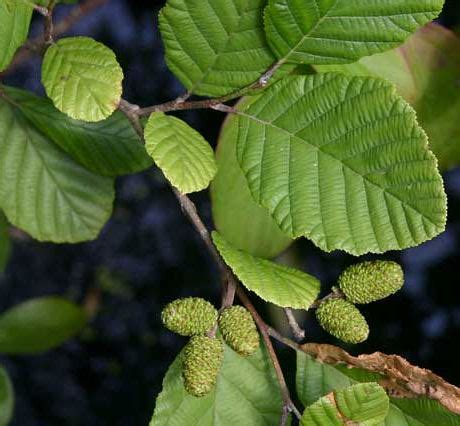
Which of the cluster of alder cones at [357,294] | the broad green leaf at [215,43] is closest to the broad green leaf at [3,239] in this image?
the broad green leaf at [215,43]

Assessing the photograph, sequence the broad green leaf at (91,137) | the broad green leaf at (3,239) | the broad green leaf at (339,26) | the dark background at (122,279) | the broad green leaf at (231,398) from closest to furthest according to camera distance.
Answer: the broad green leaf at (339,26) < the broad green leaf at (231,398) < the broad green leaf at (91,137) < the broad green leaf at (3,239) < the dark background at (122,279)

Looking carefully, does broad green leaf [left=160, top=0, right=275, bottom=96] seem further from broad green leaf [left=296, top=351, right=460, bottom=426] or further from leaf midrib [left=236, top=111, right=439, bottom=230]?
broad green leaf [left=296, top=351, right=460, bottom=426]

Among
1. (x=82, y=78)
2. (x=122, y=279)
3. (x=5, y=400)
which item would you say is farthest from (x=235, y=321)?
(x=122, y=279)

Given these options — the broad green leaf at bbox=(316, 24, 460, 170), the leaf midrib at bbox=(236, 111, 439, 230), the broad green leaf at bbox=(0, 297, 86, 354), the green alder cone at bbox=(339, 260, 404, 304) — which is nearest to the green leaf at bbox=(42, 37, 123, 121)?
the leaf midrib at bbox=(236, 111, 439, 230)

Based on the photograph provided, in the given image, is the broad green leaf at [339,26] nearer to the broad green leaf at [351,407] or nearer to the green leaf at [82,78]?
the green leaf at [82,78]

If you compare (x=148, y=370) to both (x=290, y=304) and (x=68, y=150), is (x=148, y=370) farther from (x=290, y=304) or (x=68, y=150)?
(x=290, y=304)
